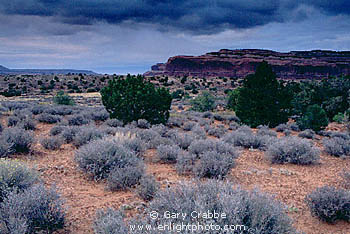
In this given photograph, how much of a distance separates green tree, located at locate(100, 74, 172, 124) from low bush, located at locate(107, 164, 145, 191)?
7.95 meters

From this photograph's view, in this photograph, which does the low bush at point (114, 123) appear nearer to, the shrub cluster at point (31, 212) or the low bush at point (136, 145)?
the low bush at point (136, 145)

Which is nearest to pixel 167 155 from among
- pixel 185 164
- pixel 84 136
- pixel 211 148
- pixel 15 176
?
pixel 185 164

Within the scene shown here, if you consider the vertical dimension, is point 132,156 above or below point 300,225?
above

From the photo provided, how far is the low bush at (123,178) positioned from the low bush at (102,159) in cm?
29

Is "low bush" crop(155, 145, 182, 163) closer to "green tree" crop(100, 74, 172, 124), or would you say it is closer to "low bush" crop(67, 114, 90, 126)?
"green tree" crop(100, 74, 172, 124)

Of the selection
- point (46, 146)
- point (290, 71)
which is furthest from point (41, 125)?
point (290, 71)

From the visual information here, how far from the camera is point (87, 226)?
3.88 meters

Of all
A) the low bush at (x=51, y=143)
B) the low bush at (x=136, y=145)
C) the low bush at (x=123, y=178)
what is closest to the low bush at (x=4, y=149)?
the low bush at (x=51, y=143)

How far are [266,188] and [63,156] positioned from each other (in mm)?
5338

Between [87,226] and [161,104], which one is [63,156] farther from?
[161,104]

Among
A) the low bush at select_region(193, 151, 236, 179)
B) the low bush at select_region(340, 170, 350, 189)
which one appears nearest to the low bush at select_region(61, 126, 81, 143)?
the low bush at select_region(193, 151, 236, 179)

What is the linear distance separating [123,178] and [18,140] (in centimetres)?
381

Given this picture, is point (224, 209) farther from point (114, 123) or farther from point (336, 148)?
point (114, 123)

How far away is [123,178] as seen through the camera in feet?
17.5
